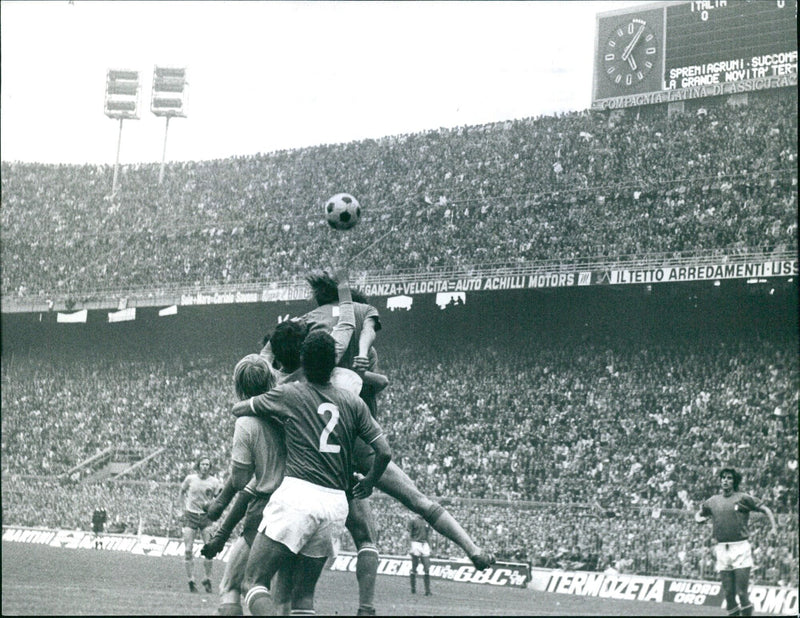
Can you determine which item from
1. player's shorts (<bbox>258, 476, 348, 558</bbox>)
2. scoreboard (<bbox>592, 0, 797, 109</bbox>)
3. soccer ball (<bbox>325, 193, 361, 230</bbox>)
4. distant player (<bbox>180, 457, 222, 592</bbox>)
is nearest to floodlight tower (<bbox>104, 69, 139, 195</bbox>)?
scoreboard (<bbox>592, 0, 797, 109</bbox>)

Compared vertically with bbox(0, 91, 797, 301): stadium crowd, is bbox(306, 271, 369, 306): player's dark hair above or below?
below

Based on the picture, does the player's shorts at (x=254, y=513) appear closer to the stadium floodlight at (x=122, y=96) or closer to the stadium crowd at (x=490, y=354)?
the stadium crowd at (x=490, y=354)

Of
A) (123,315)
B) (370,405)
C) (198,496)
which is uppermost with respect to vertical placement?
(123,315)

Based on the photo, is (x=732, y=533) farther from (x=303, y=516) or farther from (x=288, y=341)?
(x=303, y=516)

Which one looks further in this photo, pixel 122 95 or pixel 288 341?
pixel 122 95

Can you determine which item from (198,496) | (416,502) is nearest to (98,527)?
(198,496)

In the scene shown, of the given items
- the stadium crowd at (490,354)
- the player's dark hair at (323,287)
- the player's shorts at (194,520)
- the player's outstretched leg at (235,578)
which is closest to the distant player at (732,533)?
the stadium crowd at (490,354)

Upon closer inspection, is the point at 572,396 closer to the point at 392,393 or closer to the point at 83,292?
the point at 392,393

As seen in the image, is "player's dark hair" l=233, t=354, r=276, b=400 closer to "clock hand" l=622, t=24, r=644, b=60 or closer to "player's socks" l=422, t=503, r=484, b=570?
"player's socks" l=422, t=503, r=484, b=570
